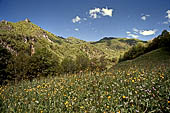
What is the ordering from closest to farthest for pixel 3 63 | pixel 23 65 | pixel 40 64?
pixel 3 63 < pixel 23 65 < pixel 40 64

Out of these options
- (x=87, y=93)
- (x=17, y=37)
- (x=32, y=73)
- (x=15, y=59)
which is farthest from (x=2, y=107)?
(x=17, y=37)

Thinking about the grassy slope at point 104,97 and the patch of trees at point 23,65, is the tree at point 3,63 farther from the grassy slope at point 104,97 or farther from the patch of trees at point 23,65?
the grassy slope at point 104,97

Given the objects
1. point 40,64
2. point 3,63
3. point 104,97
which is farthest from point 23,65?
point 104,97

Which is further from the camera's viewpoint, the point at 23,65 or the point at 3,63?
→ the point at 23,65

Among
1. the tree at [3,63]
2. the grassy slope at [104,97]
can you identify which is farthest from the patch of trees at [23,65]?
the grassy slope at [104,97]

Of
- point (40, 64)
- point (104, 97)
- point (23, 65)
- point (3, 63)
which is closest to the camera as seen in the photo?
point (104, 97)

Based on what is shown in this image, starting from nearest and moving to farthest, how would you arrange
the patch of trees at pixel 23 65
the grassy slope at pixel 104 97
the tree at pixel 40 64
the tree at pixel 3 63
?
the grassy slope at pixel 104 97 → the tree at pixel 3 63 → the patch of trees at pixel 23 65 → the tree at pixel 40 64

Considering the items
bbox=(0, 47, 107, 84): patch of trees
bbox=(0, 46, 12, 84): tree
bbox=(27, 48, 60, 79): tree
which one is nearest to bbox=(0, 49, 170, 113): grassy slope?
bbox=(0, 47, 107, 84): patch of trees

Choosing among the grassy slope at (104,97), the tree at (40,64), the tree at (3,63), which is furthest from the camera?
the tree at (40,64)

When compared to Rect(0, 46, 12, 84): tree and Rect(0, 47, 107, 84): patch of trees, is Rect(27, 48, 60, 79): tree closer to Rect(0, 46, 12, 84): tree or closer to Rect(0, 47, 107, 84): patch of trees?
Rect(0, 47, 107, 84): patch of trees

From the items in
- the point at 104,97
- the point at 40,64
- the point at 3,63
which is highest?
the point at 3,63

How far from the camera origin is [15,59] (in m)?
24.6

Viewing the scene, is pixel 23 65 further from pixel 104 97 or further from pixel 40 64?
pixel 104 97

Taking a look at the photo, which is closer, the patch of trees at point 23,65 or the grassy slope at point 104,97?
the grassy slope at point 104,97
